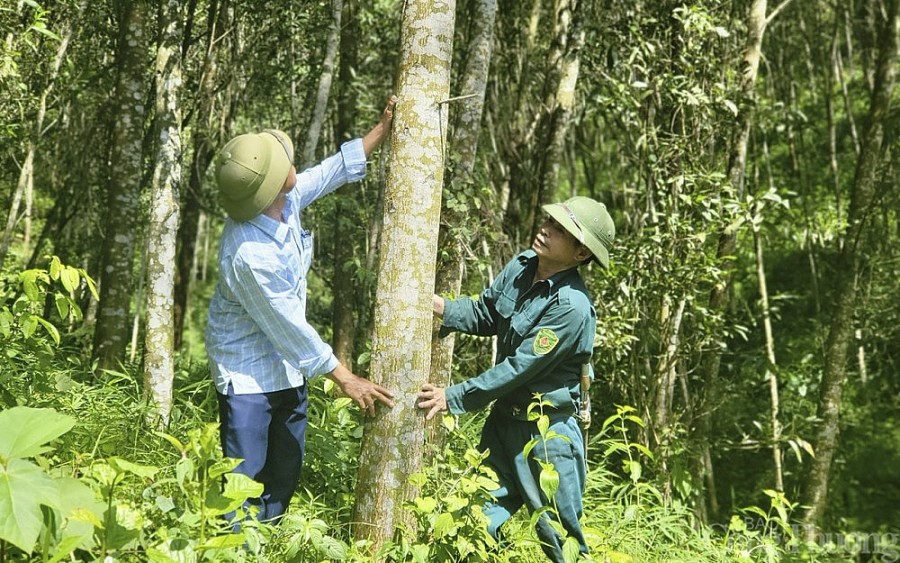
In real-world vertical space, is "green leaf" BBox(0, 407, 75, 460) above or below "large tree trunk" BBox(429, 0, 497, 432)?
below

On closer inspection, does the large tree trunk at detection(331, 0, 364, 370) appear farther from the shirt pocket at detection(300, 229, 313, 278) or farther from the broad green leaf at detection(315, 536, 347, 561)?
the broad green leaf at detection(315, 536, 347, 561)

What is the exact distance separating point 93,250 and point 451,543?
10430 millimetres

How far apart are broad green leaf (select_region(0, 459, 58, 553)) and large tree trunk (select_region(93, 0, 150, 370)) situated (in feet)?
13.4

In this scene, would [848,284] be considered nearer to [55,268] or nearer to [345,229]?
[345,229]

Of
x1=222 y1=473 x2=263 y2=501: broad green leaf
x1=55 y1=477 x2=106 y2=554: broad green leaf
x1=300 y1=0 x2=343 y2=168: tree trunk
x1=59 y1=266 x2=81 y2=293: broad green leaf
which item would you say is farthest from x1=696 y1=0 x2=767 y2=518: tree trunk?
x1=55 y1=477 x2=106 y2=554: broad green leaf

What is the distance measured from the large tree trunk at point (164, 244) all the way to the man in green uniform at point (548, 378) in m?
2.41

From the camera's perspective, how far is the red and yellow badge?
122 inches

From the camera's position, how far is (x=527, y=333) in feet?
10.7

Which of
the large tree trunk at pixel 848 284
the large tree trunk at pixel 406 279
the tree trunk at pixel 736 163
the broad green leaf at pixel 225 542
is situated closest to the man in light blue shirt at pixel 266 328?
the large tree trunk at pixel 406 279

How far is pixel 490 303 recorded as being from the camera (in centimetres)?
362

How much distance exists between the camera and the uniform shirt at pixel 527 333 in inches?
123

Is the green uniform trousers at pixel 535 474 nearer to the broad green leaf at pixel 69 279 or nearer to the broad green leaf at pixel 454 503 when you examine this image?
the broad green leaf at pixel 454 503

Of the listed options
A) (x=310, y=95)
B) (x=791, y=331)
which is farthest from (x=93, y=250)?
(x=791, y=331)

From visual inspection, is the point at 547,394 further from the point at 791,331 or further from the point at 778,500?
the point at 791,331
